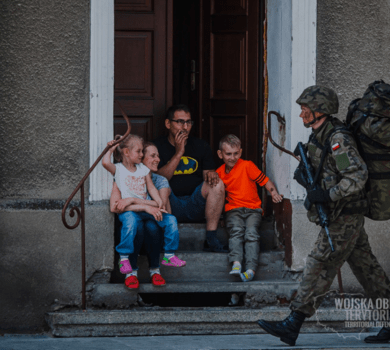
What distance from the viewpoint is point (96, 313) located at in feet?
16.0

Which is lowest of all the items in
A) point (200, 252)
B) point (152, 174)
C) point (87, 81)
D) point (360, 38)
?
point (200, 252)

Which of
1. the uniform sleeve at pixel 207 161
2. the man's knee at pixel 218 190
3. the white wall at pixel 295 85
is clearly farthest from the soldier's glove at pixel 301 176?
the uniform sleeve at pixel 207 161

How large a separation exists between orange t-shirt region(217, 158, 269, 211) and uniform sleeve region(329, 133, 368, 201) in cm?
174

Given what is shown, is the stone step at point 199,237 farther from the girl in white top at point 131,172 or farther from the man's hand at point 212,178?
the girl in white top at point 131,172

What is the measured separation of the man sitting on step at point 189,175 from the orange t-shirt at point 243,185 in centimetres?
17

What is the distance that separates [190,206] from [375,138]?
7.29ft

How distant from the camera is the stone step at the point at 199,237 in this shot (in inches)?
230

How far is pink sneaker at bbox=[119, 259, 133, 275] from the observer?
504cm

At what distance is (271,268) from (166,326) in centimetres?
121

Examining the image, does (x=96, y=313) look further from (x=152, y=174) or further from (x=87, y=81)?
(x=87, y=81)

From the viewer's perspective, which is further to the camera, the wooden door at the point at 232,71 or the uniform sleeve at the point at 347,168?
the wooden door at the point at 232,71

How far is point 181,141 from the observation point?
19.3 feet

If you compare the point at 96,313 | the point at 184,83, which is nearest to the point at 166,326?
the point at 96,313

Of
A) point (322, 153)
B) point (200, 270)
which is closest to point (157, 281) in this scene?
point (200, 270)
